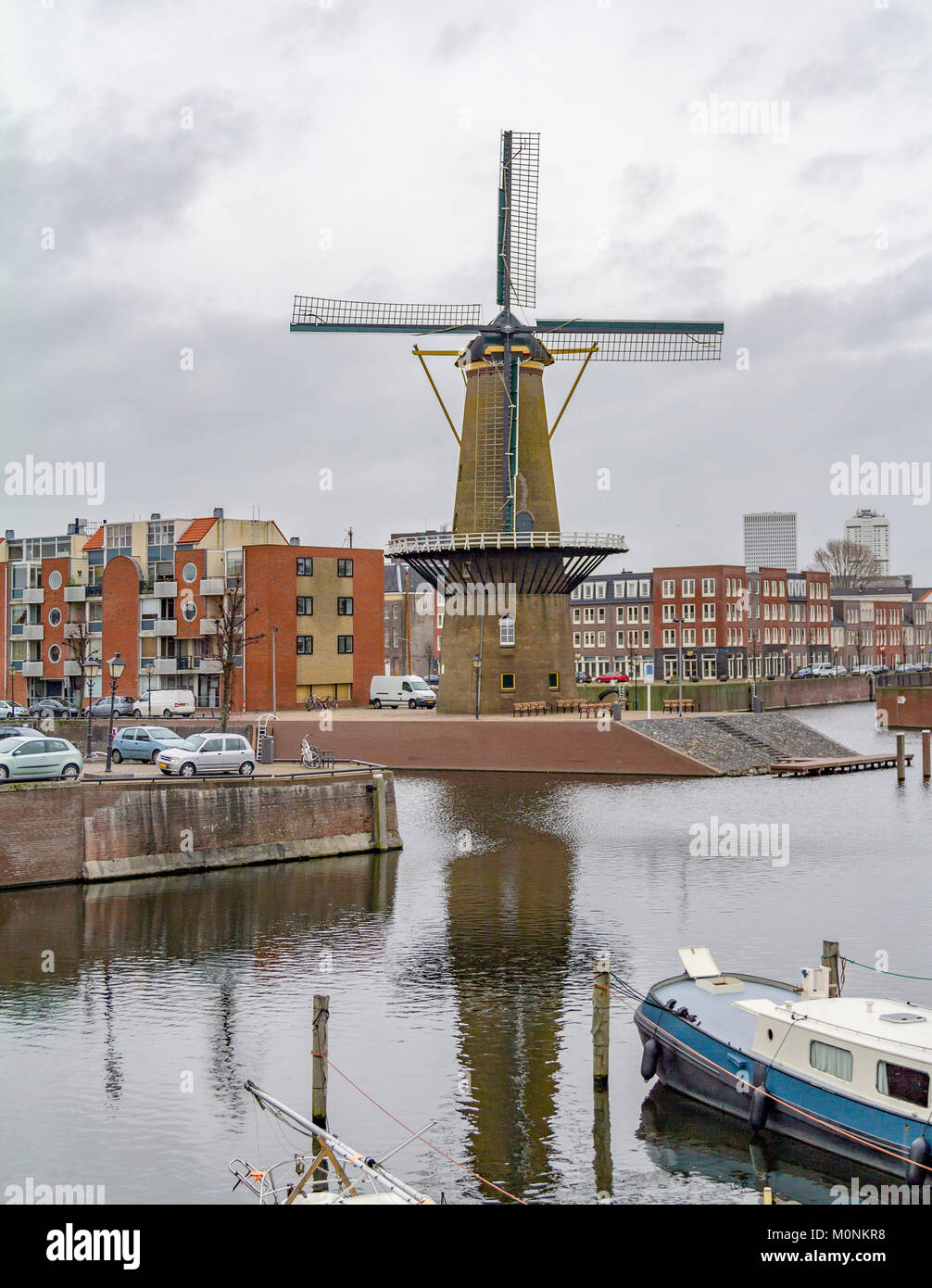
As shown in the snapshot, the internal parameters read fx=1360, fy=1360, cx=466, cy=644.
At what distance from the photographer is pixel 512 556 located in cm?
7344

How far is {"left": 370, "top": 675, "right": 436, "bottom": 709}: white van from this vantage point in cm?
8950

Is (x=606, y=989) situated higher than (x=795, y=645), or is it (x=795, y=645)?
(x=795, y=645)

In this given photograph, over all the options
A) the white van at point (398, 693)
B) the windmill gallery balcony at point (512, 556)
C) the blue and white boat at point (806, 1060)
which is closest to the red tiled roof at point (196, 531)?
the white van at point (398, 693)

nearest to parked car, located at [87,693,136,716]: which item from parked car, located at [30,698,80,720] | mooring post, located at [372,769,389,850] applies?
parked car, located at [30,698,80,720]

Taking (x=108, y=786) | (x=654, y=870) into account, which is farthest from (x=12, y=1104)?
(x=654, y=870)

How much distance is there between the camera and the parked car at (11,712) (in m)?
84.3

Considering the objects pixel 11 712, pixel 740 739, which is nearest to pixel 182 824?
pixel 740 739

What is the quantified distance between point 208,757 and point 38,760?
787cm

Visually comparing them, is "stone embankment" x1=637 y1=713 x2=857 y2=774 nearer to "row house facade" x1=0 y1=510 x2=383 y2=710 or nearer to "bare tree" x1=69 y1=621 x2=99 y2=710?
"row house facade" x1=0 y1=510 x2=383 y2=710

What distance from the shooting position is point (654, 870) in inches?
1719

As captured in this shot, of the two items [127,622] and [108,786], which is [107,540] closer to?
[127,622]

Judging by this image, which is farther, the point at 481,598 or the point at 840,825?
the point at 481,598
